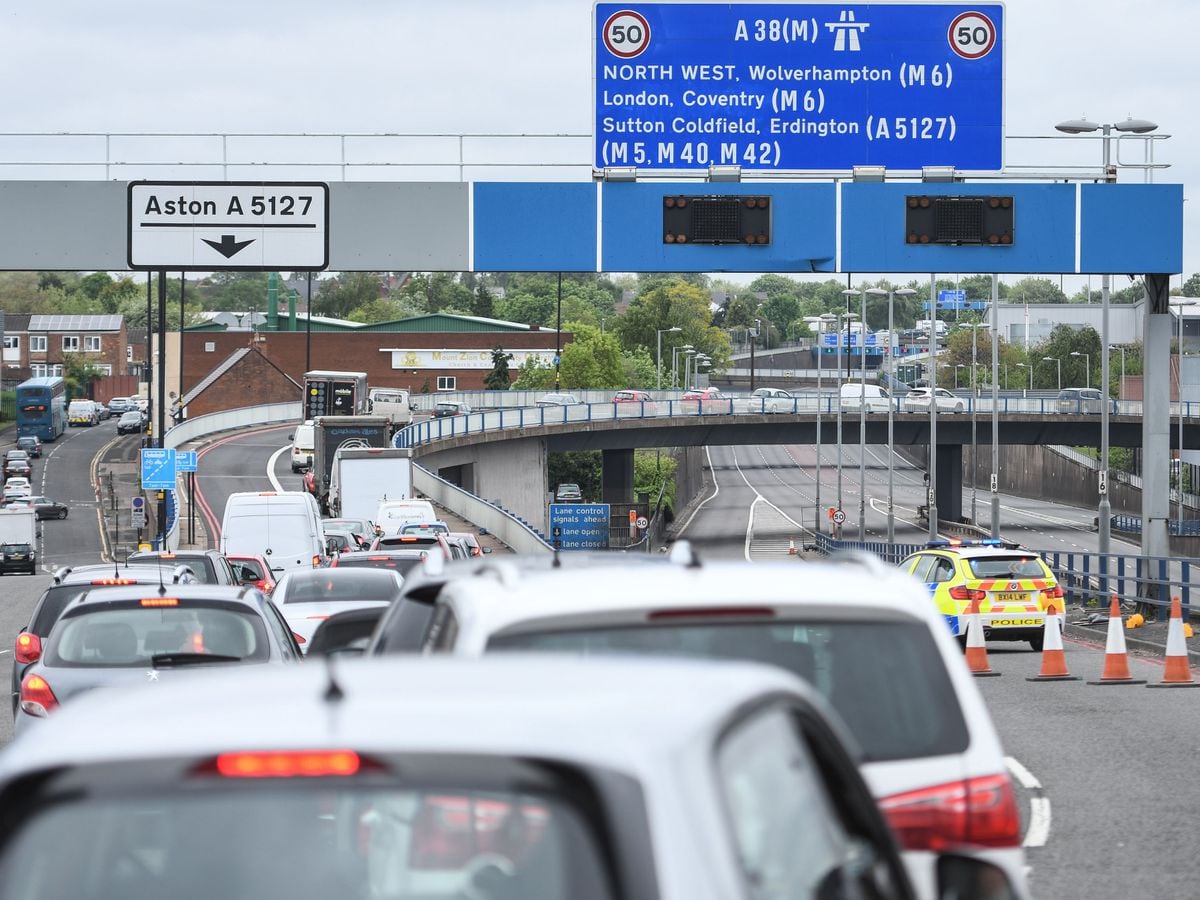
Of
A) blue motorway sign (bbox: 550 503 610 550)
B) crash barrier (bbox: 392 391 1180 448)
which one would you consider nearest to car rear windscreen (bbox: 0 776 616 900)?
blue motorway sign (bbox: 550 503 610 550)

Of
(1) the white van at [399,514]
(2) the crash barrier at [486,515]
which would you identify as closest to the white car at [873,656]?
(1) the white van at [399,514]

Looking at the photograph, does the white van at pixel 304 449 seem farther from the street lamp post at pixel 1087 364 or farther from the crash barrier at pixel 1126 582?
the street lamp post at pixel 1087 364

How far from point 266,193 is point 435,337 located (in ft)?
399

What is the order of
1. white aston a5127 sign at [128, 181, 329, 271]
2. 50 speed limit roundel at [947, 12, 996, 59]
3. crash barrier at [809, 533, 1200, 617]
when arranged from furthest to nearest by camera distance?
white aston a5127 sign at [128, 181, 329, 271] < 50 speed limit roundel at [947, 12, 996, 59] < crash barrier at [809, 533, 1200, 617]

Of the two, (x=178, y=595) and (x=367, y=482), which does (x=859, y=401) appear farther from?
(x=178, y=595)

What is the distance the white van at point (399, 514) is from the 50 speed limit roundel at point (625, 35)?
21.0 m

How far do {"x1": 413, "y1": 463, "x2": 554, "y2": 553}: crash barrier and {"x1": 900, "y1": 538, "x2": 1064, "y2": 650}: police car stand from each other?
32910mm

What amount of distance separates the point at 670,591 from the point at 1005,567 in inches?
772

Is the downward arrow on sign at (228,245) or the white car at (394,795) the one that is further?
the downward arrow on sign at (228,245)

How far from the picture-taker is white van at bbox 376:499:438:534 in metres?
46.6

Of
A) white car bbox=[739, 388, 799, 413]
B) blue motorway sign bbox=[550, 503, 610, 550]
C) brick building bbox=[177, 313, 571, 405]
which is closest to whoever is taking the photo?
blue motorway sign bbox=[550, 503, 610, 550]

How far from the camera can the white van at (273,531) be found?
113ft

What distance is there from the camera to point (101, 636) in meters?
12.1

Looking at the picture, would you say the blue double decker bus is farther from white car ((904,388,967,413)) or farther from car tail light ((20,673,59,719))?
car tail light ((20,673,59,719))
